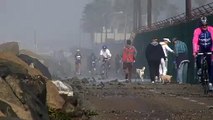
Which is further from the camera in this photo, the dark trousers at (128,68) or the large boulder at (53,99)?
the dark trousers at (128,68)

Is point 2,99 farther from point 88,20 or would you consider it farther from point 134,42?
point 88,20

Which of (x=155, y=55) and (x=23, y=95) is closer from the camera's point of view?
(x=23, y=95)

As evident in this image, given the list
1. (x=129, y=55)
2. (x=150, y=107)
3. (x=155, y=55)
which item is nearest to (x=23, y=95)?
(x=150, y=107)

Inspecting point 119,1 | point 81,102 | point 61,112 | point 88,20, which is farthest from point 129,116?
point 88,20

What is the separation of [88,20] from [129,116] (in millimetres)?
130496

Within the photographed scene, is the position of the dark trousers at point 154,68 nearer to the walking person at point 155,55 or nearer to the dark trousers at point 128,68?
the walking person at point 155,55

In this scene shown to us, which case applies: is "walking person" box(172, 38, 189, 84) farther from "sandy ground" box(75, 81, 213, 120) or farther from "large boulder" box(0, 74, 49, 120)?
"large boulder" box(0, 74, 49, 120)

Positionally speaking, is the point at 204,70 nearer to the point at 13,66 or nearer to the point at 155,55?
the point at 13,66

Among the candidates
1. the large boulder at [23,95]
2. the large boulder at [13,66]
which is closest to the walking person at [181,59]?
the large boulder at [13,66]

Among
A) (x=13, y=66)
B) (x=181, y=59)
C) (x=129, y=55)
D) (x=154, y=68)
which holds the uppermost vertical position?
(x=129, y=55)

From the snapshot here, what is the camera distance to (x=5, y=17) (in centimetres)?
19712

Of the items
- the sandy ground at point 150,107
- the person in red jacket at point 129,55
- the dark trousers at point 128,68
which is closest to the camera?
the sandy ground at point 150,107

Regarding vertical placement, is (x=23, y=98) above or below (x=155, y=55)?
below

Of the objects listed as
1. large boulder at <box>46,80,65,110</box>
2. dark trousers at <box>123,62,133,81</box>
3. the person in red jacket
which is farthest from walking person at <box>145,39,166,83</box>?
large boulder at <box>46,80,65,110</box>
